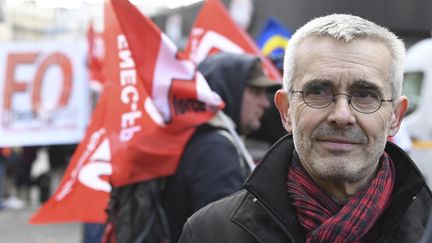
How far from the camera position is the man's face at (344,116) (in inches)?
71.3

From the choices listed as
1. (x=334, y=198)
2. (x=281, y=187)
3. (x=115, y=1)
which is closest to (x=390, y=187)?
(x=334, y=198)

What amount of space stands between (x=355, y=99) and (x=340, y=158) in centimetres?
15

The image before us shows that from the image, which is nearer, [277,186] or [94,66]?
[277,186]

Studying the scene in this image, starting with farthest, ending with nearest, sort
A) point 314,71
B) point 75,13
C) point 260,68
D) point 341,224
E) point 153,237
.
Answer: point 75,13 < point 260,68 < point 153,237 < point 314,71 < point 341,224

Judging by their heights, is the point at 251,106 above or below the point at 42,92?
above

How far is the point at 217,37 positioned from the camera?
471cm

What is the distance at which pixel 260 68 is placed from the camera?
3746 millimetres

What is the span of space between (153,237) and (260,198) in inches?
53.2

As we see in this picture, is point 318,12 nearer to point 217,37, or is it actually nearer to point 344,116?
point 217,37

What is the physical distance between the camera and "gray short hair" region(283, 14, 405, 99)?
1853 millimetres

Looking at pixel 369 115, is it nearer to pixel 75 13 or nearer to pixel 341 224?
pixel 341 224

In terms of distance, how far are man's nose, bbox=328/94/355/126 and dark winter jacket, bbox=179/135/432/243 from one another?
0.23 m

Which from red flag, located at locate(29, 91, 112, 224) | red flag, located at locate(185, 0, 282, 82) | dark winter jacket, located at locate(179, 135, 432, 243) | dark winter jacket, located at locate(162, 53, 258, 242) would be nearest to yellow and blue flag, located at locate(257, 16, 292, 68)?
red flag, located at locate(185, 0, 282, 82)

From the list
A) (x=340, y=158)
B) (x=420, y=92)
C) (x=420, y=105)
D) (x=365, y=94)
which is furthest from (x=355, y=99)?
(x=420, y=92)
